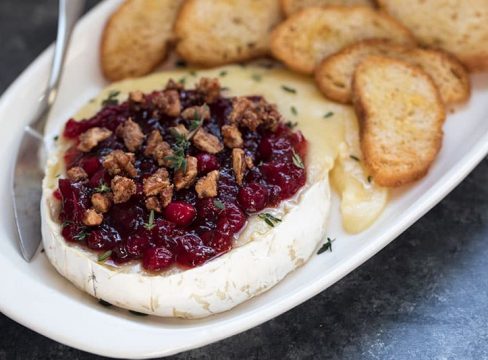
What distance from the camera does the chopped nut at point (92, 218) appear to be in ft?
9.31

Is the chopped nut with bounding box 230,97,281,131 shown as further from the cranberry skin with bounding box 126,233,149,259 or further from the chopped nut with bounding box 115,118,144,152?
the cranberry skin with bounding box 126,233,149,259

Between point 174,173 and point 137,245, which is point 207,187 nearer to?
point 174,173

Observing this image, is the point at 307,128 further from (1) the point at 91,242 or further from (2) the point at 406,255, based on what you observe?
(1) the point at 91,242

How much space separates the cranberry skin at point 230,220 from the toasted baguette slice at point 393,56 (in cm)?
106

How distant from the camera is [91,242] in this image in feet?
9.34

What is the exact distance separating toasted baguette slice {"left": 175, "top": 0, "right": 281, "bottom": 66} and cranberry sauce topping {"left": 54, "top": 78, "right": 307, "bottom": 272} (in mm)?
637

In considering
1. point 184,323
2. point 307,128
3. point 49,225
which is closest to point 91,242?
point 49,225

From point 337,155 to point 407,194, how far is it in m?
0.37

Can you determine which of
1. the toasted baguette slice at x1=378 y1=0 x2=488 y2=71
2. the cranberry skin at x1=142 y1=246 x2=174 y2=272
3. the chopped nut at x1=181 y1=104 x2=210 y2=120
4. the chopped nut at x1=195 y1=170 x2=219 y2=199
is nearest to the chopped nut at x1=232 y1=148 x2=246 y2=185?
the chopped nut at x1=195 y1=170 x2=219 y2=199

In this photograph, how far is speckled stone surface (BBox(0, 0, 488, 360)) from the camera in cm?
286

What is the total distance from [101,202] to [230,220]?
0.54 meters

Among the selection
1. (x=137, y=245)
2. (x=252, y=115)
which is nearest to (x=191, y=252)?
(x=137, y=245)

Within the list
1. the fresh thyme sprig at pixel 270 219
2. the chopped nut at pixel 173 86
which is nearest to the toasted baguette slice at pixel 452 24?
the chopped nut at pixel 173 86

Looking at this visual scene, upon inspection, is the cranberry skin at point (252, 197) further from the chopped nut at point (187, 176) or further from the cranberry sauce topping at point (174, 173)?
the chopped nut at point (187, 176)
